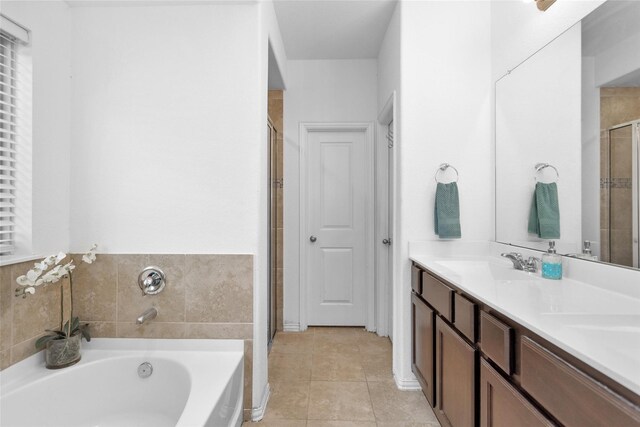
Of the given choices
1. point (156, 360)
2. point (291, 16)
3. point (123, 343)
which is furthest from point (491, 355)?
point (291, 16)

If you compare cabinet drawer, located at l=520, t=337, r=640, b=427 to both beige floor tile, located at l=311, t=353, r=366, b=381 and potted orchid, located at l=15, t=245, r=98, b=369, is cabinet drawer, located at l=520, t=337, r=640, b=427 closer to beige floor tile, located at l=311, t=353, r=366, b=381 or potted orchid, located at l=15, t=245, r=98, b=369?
beige floor tile, located at l=311, t=353, r=366, b=381

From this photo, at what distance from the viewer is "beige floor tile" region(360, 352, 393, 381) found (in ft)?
7.54

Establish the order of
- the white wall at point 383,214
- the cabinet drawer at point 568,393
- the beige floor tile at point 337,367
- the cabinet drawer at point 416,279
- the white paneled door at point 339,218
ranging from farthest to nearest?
the white paneled door at point 339,218
the white wall at point 383,214
the beige floor tile at point 337,367
the cabinet drawer at point 416,279
the cabinet drawer at point 568,393

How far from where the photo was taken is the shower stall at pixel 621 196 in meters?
1.21

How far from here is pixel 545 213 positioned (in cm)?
169

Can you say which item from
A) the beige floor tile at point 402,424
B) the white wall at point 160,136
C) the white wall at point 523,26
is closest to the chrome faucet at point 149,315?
the white wall at point 160,136

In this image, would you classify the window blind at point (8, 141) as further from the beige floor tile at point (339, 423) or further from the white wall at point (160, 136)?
the beige floor tile at point (339, 423)

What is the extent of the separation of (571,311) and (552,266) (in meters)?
0.53

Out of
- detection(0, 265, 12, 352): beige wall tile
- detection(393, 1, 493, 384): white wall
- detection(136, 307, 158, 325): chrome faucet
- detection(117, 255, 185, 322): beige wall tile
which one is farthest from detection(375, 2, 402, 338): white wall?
detection(0, 265, 12, 352): beige wall tile

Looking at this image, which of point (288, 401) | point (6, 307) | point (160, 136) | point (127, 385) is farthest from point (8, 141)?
point (288, 401)

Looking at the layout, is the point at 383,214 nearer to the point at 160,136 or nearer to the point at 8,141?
the point at 160,136

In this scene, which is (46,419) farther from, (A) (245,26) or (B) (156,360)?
(A) (245,26)

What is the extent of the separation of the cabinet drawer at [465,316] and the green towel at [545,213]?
673 mm

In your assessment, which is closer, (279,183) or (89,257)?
(89,257)
